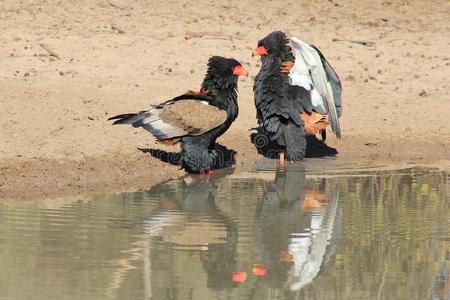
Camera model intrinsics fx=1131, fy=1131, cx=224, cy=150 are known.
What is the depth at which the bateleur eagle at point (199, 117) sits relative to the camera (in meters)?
10.2

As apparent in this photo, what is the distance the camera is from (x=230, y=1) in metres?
16.0

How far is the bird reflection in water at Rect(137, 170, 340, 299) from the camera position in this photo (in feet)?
22.1

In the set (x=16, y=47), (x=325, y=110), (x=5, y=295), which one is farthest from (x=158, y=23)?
(x=5, y=295)

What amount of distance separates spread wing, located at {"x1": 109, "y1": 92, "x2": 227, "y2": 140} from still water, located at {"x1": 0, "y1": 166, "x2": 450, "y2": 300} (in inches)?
18.2

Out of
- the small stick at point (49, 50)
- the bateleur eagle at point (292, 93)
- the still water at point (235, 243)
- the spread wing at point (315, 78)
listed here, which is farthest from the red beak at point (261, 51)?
the small stick at point (49, 50)

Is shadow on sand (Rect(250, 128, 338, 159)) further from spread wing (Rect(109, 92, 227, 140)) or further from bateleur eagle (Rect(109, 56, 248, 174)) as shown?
spread wing (Rect(109, 92, 227, 140))

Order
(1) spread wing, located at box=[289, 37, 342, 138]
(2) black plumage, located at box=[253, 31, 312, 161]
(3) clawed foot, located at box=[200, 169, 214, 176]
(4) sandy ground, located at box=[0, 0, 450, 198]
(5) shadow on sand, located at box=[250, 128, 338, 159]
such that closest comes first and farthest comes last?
(3) clawed foot, located at box=[200, 169, 214, 176]
(4) sandy ground, located at box=[0, 0, 450, 198]
(2) black plumage, located at box=[253, 31, 312, 161]
(1) spread wing, located at box=[289, 37, 342, 138]
(5) shadow on sand, located at box=[250, 128, 338, 159]

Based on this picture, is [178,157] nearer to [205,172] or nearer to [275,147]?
[205,172]

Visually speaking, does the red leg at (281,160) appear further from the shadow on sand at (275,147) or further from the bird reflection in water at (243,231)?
the bird reflection in water at (243,231)

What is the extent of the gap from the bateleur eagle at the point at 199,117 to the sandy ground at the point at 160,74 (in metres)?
0.33

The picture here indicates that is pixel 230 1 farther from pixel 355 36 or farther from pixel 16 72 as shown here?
pixel 16 72

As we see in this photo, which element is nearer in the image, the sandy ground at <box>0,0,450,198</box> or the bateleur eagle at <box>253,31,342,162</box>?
the sandy ground at <box>0,0,450,198</box>

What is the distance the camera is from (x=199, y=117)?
10.1m

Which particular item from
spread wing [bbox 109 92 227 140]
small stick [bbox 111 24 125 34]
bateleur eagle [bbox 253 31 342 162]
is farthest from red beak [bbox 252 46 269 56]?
small stick [bbox 111 24 125 34]
